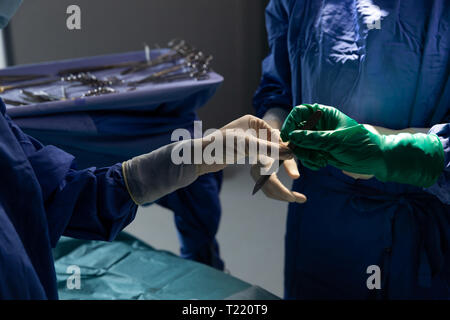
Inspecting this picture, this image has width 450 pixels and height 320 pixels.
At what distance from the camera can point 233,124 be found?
98 centimetres

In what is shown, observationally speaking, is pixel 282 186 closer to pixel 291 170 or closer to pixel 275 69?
pixel 291 170

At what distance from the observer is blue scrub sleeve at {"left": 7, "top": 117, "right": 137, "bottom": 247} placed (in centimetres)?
85

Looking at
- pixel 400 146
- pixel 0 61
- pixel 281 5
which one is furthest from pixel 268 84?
pixel 0 61

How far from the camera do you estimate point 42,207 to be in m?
0.80

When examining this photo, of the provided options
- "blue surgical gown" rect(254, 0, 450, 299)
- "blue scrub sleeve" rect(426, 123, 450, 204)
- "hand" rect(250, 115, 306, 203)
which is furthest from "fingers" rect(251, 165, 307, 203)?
"blue scrub sleeve" rect(426, 123, 450, 204)

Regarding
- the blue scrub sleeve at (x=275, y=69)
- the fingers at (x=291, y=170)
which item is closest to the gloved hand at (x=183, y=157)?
the fingers at (x=291, y=170)

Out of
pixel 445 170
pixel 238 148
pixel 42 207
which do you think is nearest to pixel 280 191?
pixel 238 148

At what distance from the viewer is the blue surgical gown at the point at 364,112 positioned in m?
0.99

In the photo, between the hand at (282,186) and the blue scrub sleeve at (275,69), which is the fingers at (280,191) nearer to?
the hand at (282,186)

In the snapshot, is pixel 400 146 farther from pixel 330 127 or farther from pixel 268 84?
pixel 268 84

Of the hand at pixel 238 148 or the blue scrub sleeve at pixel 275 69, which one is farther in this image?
the blue scrub sleeve at pixel 275 69

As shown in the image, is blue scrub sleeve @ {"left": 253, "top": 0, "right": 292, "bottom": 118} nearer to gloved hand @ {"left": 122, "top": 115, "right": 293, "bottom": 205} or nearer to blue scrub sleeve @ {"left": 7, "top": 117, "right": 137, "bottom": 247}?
gloved hand @ {"left": 122, "top": 115, "right": 293, "bottom": 205}

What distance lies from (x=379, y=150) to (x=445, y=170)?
13cm

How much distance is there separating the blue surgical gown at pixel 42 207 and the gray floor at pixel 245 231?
353mm
